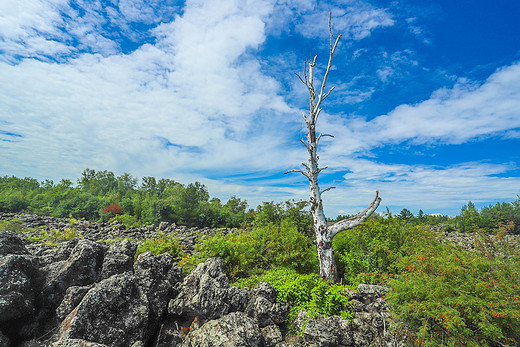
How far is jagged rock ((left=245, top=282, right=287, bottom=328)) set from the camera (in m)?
5.38

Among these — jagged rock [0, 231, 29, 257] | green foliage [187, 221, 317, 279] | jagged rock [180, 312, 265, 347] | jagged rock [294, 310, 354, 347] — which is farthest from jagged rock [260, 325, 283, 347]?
jagged rock [0, 231, 29, 257]

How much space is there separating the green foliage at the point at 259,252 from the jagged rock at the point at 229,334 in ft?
11.5

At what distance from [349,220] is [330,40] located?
8085mm

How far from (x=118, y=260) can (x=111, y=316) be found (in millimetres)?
1760

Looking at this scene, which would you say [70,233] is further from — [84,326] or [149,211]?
[84,326]

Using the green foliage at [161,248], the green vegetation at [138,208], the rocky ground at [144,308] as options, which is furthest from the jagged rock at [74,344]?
the green vegetation at [138,208]

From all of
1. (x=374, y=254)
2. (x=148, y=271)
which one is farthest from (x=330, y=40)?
(x=148, y=271)

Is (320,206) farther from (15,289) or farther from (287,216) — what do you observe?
(15,289)

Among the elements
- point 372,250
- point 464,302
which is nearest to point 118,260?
point 464,302

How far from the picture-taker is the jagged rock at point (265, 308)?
5383mm

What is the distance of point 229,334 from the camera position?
427 centimetres

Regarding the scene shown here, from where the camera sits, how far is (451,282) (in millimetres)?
4871

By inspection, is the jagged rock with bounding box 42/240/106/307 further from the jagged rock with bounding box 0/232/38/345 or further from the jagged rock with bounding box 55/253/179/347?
the jagged rock with bounding box 55/253/179/347

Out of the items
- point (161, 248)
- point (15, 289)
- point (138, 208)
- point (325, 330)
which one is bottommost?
point (325, 330)
